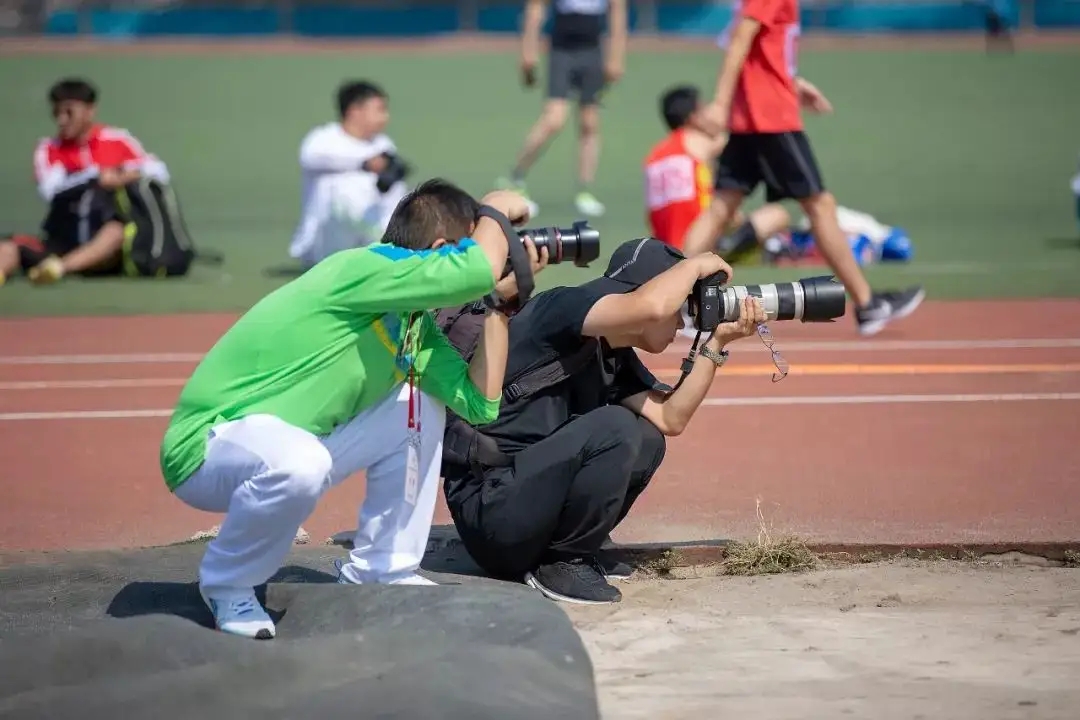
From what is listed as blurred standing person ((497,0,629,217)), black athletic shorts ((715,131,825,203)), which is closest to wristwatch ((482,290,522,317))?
black athletic shorts ((715,131,825,203))

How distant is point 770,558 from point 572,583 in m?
0.76

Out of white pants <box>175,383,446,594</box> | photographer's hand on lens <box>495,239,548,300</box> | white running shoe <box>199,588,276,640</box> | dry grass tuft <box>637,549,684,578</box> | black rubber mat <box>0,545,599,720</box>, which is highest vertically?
photographer's hand on lens <box>495,239,548,300</box>

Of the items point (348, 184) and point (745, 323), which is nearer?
point (745, 323)

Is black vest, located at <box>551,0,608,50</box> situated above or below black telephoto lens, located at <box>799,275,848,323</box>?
above

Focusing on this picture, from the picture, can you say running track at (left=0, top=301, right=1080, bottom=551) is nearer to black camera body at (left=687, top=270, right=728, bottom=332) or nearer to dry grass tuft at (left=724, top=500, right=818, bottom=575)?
dry grass tuft at (left=724, top=500, right=818, bottom=575)

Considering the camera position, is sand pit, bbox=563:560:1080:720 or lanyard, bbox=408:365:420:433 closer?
sand pit, bbox=563:560:1080:720

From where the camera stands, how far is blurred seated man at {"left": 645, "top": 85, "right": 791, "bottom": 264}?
10.5 metres

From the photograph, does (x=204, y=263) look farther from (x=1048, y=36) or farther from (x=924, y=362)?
(x=1048, y=36)

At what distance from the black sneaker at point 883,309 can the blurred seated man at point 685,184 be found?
4.13 feet

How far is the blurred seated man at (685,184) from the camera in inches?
413

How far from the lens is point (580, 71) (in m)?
14.6

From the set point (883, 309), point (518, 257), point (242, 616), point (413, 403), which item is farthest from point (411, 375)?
point (883, 309)

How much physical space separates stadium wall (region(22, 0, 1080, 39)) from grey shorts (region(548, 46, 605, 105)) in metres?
18.6

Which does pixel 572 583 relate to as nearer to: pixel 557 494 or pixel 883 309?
pixel 557 494
